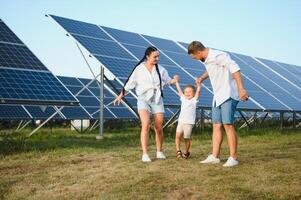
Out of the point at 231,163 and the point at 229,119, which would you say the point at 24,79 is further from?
the point at 231,163

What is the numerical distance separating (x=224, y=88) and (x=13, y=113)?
11536 mm

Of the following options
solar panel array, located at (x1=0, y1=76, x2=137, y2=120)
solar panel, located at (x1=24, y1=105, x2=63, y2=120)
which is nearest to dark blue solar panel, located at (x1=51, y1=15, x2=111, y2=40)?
solar panel array, located at (x1=0, y1=76, x2=137, y2=120)

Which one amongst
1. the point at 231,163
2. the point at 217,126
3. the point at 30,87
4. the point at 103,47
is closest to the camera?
the point at 231,163

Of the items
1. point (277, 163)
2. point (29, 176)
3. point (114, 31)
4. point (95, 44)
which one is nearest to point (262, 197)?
point (277, 163)

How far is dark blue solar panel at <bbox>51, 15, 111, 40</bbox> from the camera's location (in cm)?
1335

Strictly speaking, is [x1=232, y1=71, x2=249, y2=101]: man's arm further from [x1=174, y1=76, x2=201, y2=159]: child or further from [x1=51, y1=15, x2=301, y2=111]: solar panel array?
[x1=51, y1=15, x2=301, y2=111]: solar panel array

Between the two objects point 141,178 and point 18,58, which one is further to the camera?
point 18,58

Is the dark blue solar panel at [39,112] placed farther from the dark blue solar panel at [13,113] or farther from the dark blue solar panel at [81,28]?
the dark blue solar panel at [81,28]

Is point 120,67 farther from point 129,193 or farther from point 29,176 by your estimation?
point 129,193

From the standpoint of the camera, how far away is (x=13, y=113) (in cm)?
1611

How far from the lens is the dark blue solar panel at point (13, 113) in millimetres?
15370

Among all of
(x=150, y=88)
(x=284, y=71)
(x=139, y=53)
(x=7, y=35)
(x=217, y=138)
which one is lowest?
(x=217, y=138)

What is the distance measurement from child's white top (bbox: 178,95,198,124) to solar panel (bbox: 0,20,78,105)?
13.0ft

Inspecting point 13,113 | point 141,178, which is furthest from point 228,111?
point 13,113
